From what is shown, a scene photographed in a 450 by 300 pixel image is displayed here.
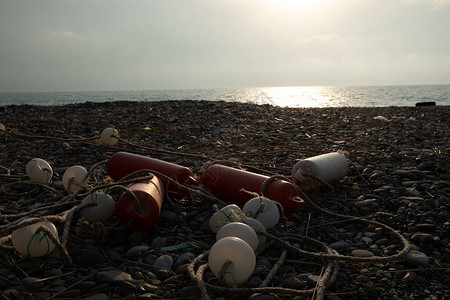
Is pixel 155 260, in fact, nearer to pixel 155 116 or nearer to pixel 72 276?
pixel 72 276

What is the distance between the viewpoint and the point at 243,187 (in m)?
3.31

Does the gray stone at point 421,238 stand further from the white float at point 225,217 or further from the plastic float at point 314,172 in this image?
the white float at point 225,217

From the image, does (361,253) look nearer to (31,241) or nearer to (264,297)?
(264,297)

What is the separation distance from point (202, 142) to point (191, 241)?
14.7 feet

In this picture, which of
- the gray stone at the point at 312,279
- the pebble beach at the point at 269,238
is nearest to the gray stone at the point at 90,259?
the pebble beach at the point at 269,238

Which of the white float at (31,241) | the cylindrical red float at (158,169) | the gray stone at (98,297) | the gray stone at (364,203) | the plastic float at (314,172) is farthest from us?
A: the plastic float at (314,172)

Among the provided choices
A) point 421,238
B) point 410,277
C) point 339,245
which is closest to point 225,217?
point 339,245

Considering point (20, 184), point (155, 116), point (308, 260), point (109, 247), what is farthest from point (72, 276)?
point (155, 116)

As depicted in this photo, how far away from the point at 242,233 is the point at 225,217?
0.45 meters

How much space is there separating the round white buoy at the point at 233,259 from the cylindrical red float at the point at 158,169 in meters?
1.38

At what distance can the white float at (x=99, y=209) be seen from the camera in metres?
2.67

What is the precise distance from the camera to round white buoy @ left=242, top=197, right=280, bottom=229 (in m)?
2.67

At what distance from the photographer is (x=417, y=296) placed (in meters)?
2.03

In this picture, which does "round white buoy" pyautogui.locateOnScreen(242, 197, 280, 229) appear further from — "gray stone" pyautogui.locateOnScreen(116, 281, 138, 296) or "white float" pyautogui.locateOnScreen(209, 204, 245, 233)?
"gray stone" pyautogui.locateOnScreen(116, 281, 138, 296)
